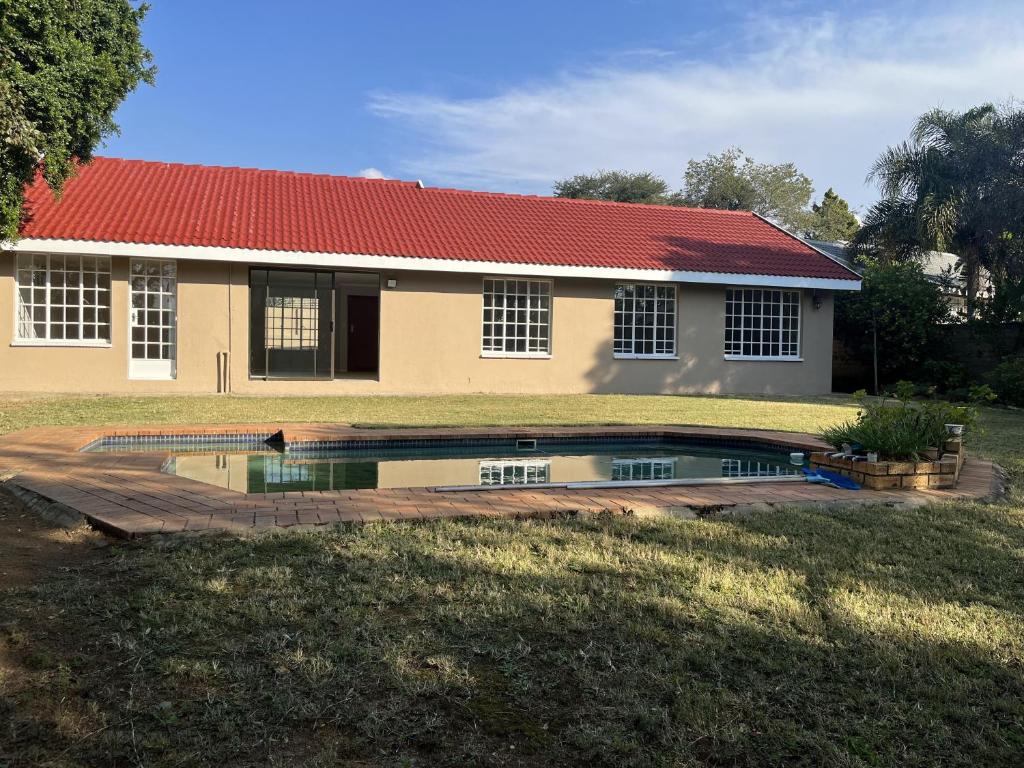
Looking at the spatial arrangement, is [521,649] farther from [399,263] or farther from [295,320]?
[295,320]

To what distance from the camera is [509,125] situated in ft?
95.2

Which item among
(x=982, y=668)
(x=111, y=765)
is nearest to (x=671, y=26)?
(x=982, y=668)

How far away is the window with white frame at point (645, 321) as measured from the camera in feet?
58.5

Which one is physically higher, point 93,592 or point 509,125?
point 509,125

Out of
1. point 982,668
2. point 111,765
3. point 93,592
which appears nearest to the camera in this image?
point 111,765

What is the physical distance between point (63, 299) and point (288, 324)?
16.0 ft

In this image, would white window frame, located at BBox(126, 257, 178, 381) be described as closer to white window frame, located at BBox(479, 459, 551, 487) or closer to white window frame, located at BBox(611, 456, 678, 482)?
white window frame, located at BBox(479, 459, 551, 487)

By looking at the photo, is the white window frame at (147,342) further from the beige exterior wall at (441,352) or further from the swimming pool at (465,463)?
the swimming pool at (465,463)

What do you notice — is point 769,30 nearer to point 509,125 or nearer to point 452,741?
point 509,125

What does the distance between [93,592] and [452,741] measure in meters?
2.01

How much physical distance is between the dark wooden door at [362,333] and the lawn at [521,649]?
18.1 m

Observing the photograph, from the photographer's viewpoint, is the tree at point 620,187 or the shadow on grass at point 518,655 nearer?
the shadow on grass at point 518,655

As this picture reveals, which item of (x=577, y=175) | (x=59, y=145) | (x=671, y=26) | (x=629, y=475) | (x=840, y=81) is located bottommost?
(x=629, y=475)

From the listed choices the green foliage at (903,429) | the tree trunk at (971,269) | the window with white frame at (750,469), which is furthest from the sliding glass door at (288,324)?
the tree trunk at (971,269)
